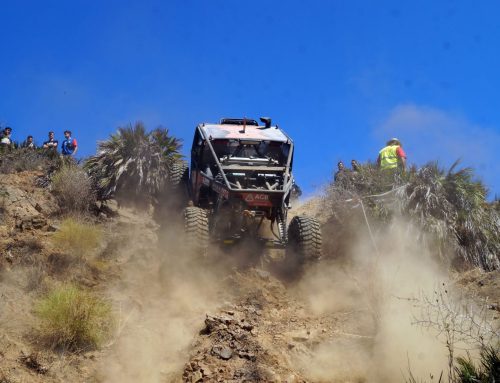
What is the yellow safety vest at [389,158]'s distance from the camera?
40.0 ft

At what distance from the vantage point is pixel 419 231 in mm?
10703

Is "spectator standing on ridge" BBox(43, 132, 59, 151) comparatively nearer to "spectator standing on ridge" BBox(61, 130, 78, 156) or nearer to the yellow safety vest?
"spectator standing on ridge" BBox(61, 130, 78, 156)

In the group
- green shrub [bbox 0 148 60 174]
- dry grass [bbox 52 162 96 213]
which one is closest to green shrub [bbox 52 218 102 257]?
dry grass [bbox 52 162 96 213]

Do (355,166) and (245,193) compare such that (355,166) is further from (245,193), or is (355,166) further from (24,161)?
(24,161)

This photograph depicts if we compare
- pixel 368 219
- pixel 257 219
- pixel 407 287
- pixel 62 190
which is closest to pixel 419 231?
pixel 368 219

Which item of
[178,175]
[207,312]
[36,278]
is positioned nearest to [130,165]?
[178,175]

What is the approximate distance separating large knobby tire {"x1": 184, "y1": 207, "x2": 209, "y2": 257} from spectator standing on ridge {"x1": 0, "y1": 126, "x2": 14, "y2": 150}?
21.5 ft

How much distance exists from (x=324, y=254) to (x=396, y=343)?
13.1 feet

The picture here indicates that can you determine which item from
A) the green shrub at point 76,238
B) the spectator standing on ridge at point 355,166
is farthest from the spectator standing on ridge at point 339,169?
the green shrub at point 76,238

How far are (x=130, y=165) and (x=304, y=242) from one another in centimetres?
478

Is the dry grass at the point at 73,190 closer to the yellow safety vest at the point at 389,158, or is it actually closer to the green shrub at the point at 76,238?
the green shrub at the point at 76,238

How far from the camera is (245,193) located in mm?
9367

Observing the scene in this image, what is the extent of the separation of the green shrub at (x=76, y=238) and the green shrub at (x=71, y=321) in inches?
77.0

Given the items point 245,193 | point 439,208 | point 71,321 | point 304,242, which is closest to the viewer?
point 71,321
